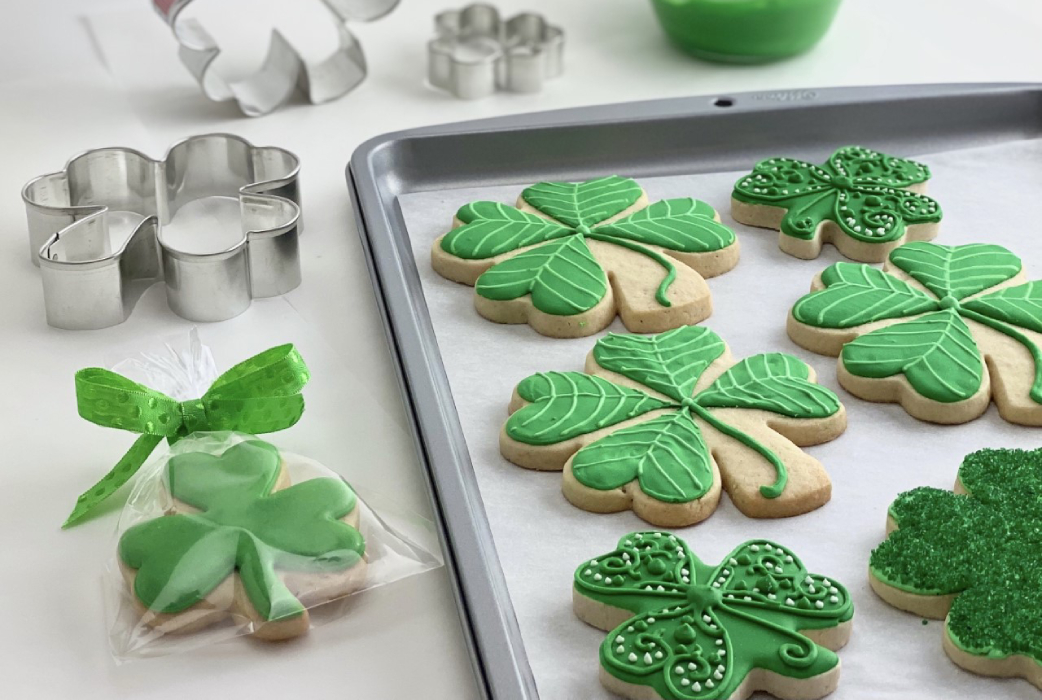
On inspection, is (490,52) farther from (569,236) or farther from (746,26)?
(569,236)

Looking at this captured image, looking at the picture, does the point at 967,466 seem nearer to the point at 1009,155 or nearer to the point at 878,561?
the point at 878,561

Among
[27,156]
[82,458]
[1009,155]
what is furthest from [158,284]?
[1009,155]

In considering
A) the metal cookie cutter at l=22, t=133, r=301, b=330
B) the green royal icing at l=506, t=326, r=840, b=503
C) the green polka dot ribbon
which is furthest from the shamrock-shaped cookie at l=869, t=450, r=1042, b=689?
the metal cookie cutter at l=22, t=133, r=301, b=330

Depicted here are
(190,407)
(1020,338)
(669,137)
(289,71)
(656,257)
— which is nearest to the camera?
(190,407)

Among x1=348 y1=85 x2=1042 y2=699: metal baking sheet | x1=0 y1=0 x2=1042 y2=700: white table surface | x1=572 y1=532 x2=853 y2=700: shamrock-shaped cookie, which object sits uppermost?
x1=572 y1=532 x2=853 y2=700: shamrock-shaped cookie

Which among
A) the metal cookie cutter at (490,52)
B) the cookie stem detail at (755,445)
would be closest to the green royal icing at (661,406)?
the cookie stem detail at (755,445)

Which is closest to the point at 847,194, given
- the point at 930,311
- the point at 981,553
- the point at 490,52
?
the point at 930,311

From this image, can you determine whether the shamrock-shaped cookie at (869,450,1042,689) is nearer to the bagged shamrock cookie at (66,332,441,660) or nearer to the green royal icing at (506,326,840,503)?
the green royal icing at (506,326,840,503)

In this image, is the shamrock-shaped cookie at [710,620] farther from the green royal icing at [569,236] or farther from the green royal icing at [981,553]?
the green royal icing at [569,236]
